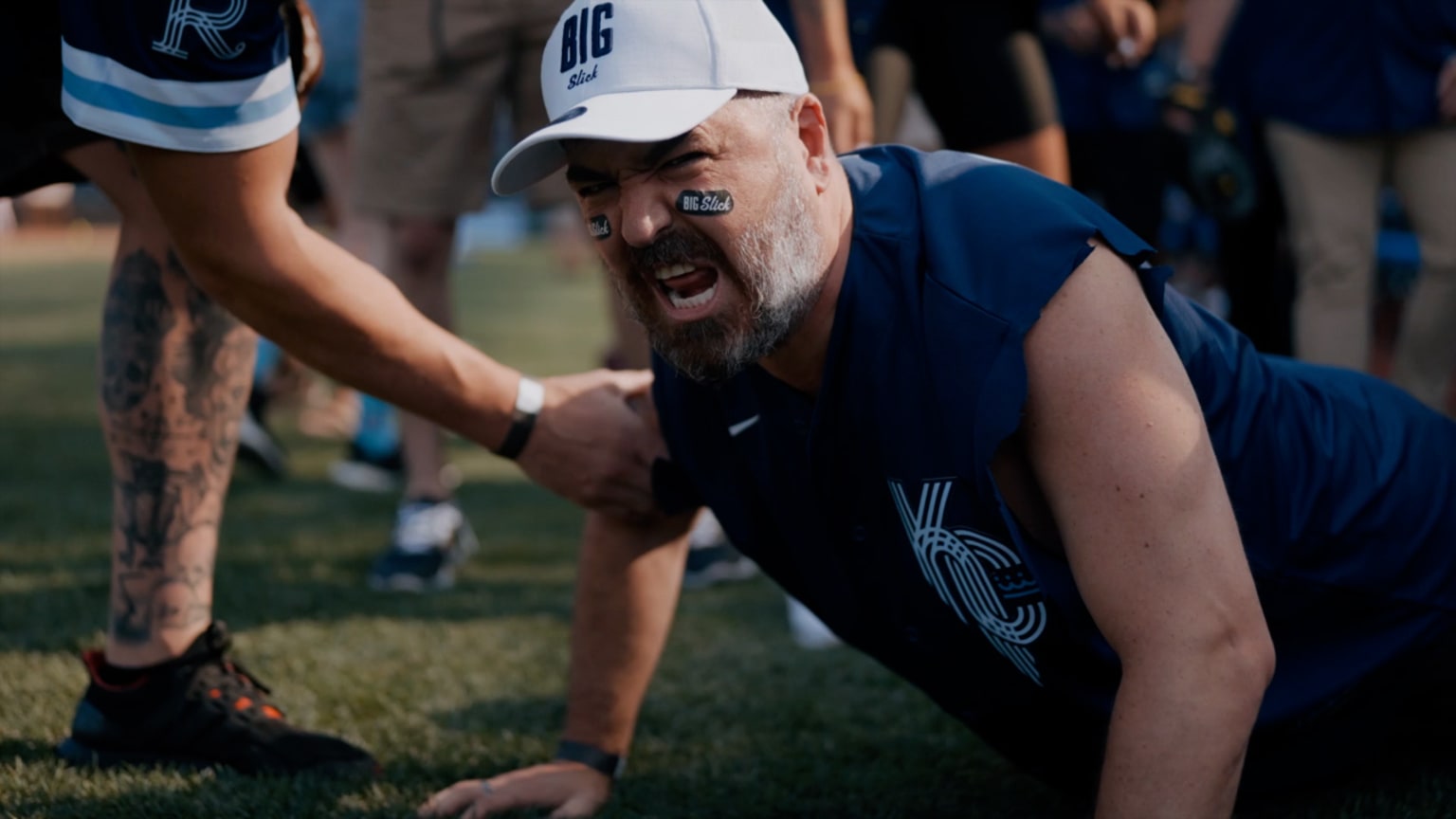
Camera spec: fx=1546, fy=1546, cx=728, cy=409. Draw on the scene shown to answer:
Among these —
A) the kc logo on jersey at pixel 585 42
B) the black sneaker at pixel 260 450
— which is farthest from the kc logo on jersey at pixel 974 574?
the black sneaker at pixel 260 450

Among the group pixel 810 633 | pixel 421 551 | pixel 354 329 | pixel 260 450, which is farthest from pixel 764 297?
pixel 260 450

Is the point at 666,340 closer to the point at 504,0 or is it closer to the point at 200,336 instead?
the point at 200,336

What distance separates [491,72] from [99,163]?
5.31 ft

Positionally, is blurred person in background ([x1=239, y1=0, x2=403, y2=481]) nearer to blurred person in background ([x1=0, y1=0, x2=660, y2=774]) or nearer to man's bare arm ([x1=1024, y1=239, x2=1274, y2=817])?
blurred person in background ([x1=0, y1=0, x2=660, y2=774])

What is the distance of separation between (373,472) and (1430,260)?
3480 mm

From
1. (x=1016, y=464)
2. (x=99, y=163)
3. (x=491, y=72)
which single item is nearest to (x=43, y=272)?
(x=491, y=72)

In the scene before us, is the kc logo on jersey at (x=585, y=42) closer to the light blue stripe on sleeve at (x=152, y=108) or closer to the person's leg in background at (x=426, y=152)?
the light blue stripe on sleeve at (x=152, y=108)

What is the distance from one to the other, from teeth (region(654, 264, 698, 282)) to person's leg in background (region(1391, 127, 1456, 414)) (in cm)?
265

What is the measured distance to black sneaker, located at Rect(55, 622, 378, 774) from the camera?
2531 millimetres

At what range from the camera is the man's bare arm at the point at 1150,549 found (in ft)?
5.72

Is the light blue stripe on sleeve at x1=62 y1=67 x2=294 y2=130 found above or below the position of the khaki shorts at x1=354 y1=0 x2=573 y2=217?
above

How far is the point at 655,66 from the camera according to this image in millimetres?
1941

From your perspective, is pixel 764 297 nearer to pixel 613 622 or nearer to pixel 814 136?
pixel 814 136

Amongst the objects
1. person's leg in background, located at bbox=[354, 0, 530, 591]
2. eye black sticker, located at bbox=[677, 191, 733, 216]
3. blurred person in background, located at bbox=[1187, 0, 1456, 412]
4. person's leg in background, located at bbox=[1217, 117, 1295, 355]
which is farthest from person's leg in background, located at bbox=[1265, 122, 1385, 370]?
eye black sticker, located at bbox=[677, 191, 733, 216]
